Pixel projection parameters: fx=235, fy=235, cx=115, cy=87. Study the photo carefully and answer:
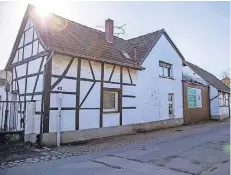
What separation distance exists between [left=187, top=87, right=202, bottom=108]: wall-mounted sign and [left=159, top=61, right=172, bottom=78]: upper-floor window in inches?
126

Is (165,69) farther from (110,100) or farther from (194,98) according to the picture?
(110,100)

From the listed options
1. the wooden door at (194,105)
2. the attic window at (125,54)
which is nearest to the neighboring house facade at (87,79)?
the attic window at (125,54)

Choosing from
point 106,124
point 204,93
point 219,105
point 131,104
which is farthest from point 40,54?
point 219,105

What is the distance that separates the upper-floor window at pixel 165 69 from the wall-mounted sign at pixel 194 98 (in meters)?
3.21

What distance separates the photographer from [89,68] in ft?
38.4

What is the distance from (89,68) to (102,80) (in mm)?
1026

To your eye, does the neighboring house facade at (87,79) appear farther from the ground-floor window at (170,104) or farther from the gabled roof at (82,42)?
the ground-floor window at (170,104)

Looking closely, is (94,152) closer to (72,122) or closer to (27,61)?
(72,122)

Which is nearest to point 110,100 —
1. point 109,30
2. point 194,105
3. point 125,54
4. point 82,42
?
point 82,42

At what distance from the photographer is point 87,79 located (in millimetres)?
11539

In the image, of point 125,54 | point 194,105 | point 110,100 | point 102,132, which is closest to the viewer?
point 102,132

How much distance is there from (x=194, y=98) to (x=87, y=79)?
12.9 metres

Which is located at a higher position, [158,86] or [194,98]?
[158,86]

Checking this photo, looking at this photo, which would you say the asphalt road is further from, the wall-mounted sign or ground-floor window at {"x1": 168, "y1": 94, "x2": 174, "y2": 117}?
the wall-mounted sign
